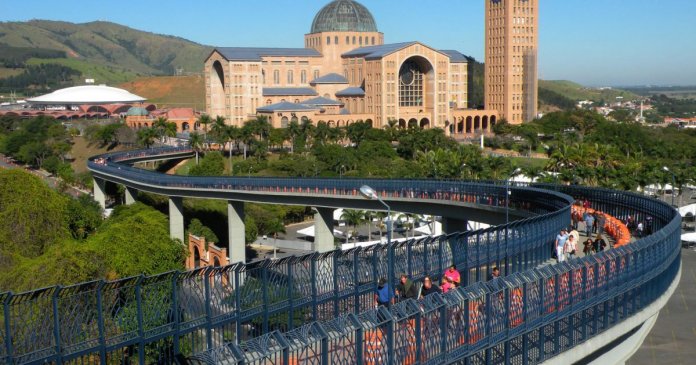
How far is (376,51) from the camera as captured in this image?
140875 millimetres

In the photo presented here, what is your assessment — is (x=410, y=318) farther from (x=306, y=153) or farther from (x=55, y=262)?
(x=306, y=153)

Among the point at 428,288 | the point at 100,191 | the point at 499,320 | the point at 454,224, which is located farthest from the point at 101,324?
the point at 100,191

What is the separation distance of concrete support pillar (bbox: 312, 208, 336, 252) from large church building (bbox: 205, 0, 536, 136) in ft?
240

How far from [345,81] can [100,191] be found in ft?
214

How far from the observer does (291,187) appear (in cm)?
5875

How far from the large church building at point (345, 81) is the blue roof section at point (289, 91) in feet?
0.53

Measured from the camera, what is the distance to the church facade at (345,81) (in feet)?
446

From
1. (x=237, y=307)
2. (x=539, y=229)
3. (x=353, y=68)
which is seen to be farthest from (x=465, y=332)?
(x=353, y=68)

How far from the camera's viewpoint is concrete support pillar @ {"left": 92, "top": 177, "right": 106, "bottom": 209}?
87.1 m

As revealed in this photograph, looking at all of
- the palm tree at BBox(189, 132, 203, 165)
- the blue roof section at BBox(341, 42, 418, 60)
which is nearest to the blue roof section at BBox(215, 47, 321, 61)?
the blue roof section at BBox(341, 42, 418, 60)

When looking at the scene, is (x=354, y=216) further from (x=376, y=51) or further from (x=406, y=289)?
(x=376, y=51)

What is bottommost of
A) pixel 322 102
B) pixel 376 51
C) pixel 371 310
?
pixel 371 310

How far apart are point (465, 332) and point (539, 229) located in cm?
1283

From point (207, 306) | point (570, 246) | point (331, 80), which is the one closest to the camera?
point (207, 306)
